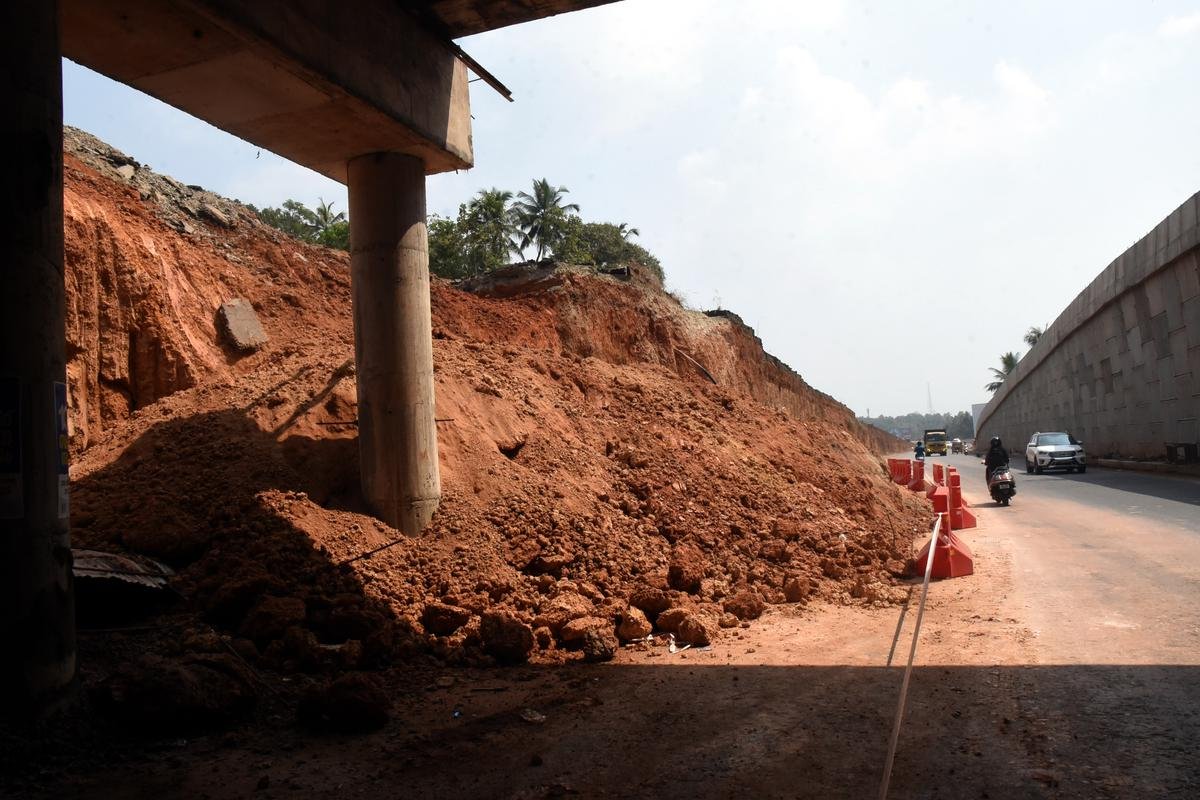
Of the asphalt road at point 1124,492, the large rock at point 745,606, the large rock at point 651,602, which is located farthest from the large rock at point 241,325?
the asphalt road at point 1124,492

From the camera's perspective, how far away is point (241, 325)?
11562 millimetres

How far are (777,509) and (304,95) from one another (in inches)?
280

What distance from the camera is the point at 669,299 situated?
834 inches

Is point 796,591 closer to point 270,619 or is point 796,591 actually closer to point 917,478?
point 270,619

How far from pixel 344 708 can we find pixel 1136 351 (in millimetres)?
31196

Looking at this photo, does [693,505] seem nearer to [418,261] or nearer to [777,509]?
[777,509]

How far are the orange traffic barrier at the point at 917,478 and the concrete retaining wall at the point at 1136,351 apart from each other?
32.9ft

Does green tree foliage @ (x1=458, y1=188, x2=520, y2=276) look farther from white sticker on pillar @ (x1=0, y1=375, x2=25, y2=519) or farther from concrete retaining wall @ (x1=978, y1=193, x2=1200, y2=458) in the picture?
white sticker on pillar @ (x1=0, y1=375, x2=25, y2=519)

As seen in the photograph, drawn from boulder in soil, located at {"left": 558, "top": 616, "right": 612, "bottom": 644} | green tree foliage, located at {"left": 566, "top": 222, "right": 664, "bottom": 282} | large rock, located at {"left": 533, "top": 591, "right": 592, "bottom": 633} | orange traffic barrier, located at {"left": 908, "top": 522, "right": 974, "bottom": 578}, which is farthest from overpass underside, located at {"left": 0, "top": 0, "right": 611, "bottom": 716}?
green tree foliage, located at {"left": 566, "top": 222, "right": 664, "bottom": 282}

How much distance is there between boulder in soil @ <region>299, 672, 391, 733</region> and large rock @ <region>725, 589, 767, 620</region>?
3681 millimetres

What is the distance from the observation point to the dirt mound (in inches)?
263

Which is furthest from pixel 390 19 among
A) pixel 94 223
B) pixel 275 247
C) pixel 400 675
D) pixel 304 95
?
pixel 275 247

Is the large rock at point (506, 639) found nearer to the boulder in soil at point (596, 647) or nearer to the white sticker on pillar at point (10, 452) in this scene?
the boulder in soil at point (596, 647)

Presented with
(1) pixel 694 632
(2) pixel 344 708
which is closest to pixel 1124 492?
(1) pixel 694 632
